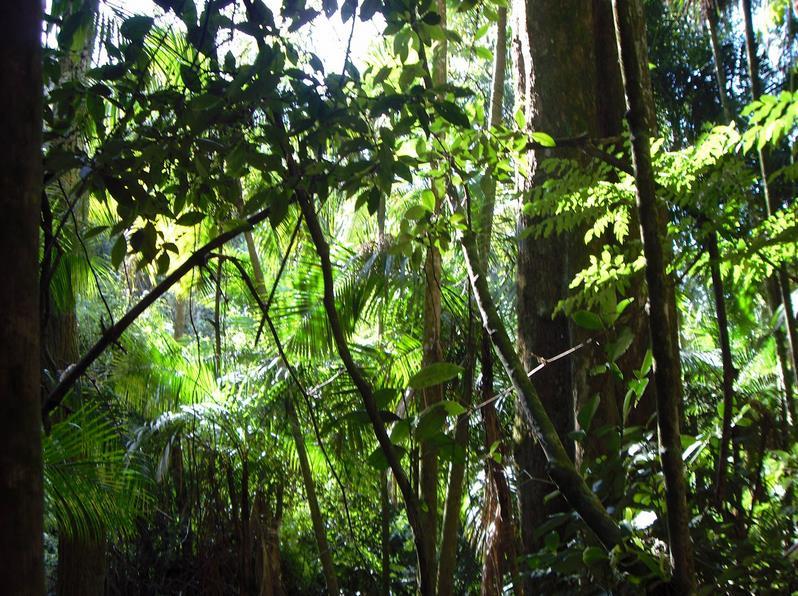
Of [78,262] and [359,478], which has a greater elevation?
[78,262]

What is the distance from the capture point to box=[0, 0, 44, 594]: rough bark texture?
926 mm

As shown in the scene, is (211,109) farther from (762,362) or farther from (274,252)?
(762,362)

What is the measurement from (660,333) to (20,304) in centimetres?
93

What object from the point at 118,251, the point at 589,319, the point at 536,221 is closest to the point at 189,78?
the point at 118,251

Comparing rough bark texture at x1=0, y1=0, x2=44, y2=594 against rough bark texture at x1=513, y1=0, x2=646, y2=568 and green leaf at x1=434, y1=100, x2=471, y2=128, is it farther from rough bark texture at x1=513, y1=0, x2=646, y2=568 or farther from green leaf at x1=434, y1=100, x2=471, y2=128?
rough bark texture at x1=513, y1=0, x2=646, y2=568

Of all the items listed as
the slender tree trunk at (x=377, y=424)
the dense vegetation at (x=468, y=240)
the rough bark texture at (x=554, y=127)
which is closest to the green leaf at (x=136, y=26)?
the dense vegetation at (x=468, y=240)

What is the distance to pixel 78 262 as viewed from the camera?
5090 millimetres

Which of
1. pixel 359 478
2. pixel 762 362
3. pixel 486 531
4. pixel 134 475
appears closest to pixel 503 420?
pixel 359 478

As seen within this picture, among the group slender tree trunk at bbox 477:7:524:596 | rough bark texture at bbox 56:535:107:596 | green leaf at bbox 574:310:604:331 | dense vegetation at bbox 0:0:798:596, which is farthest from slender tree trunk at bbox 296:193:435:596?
rough bark texture at bbox 56:535:107:596

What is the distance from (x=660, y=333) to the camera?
1.24 meters

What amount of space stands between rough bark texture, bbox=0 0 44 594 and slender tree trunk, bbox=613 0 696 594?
90cm

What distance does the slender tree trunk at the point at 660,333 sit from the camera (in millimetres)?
1216

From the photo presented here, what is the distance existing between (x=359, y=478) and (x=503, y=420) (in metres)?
1.20

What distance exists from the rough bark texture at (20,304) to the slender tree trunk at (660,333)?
90 cm
